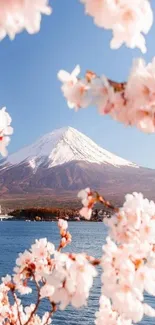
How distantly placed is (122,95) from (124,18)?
212mm

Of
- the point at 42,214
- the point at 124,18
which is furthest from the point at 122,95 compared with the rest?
the point at 42,214

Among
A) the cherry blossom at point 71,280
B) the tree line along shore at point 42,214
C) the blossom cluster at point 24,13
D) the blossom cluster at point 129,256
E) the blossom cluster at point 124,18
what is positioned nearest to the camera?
the blossom cluster at point 24,13

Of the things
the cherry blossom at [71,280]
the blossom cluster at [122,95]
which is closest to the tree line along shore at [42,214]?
the cherry blossom at [71,280]

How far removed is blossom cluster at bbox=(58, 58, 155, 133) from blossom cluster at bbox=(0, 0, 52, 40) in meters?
0.29

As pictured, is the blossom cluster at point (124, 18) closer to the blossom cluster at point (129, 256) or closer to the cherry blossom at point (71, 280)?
the blossom cluster at point (129, 256)

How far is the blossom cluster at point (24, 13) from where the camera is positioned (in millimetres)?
1001

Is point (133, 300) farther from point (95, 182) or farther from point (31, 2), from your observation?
point (95, 182)

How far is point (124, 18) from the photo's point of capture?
1.21 m

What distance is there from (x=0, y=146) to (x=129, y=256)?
28.2 inches

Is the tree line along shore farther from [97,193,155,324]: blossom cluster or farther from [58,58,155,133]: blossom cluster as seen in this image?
[58,58,155,133]: blossom cluster

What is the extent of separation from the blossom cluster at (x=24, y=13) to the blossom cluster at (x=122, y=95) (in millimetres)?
286

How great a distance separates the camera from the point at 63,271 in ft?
5.04

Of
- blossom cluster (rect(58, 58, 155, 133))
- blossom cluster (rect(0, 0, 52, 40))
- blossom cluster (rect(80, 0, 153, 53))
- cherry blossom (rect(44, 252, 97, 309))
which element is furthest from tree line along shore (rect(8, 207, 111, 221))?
blossom cluster (rect(0, 0, 52, 40))

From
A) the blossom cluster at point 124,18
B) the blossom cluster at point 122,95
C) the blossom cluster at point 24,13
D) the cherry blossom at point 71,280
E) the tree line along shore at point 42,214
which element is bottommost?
the cherry blossom at point 71,280
